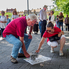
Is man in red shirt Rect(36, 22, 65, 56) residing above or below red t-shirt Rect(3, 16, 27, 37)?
below

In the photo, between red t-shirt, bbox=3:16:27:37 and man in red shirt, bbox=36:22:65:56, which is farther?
man in red shirt, bbox=36:22:65:56

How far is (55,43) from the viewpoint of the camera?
12.9ft

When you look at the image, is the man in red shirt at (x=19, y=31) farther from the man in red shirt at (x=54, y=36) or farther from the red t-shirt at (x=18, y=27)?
the man in red shirt at (x=54, y=36)

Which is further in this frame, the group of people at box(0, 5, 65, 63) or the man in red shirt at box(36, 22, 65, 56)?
the man in red shirt at box(36, 22, 65, 56)

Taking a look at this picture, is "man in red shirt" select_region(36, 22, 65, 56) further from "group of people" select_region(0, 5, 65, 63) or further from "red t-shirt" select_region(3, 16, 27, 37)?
"red t-shirt" select_region(3, 16, 27, 37)

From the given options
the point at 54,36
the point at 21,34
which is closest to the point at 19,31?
the point at 21,34

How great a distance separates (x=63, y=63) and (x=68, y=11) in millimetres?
13156

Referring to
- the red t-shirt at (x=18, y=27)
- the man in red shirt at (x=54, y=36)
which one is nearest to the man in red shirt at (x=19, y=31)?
the red t-shirt at (x=18, y=27)

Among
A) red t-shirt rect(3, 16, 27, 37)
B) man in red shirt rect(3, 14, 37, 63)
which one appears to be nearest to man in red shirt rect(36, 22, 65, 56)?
man in red shirt rect(3, 14, 37, 63)

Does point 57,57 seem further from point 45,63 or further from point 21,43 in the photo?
point 21,43

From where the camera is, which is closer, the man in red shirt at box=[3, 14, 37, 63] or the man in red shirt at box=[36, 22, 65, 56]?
the man in red shirt at box=[3, 14, 37, 63]

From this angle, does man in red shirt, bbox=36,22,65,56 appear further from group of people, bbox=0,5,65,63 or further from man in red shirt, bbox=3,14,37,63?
man in red shirt, bbox=3,14,37,63

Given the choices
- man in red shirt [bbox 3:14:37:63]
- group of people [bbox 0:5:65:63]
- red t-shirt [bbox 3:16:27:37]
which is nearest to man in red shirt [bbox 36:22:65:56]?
group of people [bbox 0:5:65:63]

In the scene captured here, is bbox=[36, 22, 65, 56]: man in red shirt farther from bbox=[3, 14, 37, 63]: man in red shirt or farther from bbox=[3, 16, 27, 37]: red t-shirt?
bbox=[3, 16, 27, 37]: red t-shirt
